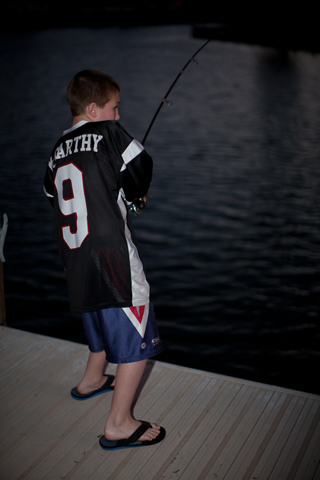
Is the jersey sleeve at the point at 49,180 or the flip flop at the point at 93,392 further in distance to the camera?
Answer: the flip flop at the point at 93,392

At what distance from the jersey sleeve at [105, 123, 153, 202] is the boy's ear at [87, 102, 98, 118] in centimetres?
14

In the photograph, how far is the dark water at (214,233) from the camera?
5387 millimetres

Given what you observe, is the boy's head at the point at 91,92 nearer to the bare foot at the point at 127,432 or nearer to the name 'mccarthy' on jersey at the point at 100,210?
the name 'mccarthy' on jersey at the point at 100,210

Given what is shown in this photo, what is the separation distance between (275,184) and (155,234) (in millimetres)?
3206

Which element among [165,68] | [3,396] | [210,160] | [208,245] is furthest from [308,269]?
[165,68]

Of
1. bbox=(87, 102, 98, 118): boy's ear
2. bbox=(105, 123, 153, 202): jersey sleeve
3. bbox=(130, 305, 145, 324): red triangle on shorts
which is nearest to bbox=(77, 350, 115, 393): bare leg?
bbox=(130, 305, 145, 324): red triangle on shorts

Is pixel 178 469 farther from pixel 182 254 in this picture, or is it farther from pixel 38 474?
pixel 182 254

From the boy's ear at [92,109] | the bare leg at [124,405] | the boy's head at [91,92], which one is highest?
the boy's head at [91,92]

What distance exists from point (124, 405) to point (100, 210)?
0.99 meters

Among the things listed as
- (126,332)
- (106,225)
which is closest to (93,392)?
(126,332)

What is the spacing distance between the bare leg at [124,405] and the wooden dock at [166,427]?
0.09 m

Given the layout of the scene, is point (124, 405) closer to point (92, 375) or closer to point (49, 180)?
point (92, 375)

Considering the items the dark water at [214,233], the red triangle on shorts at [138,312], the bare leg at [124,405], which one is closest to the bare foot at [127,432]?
the bare leg at [124,405]

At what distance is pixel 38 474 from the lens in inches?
103
